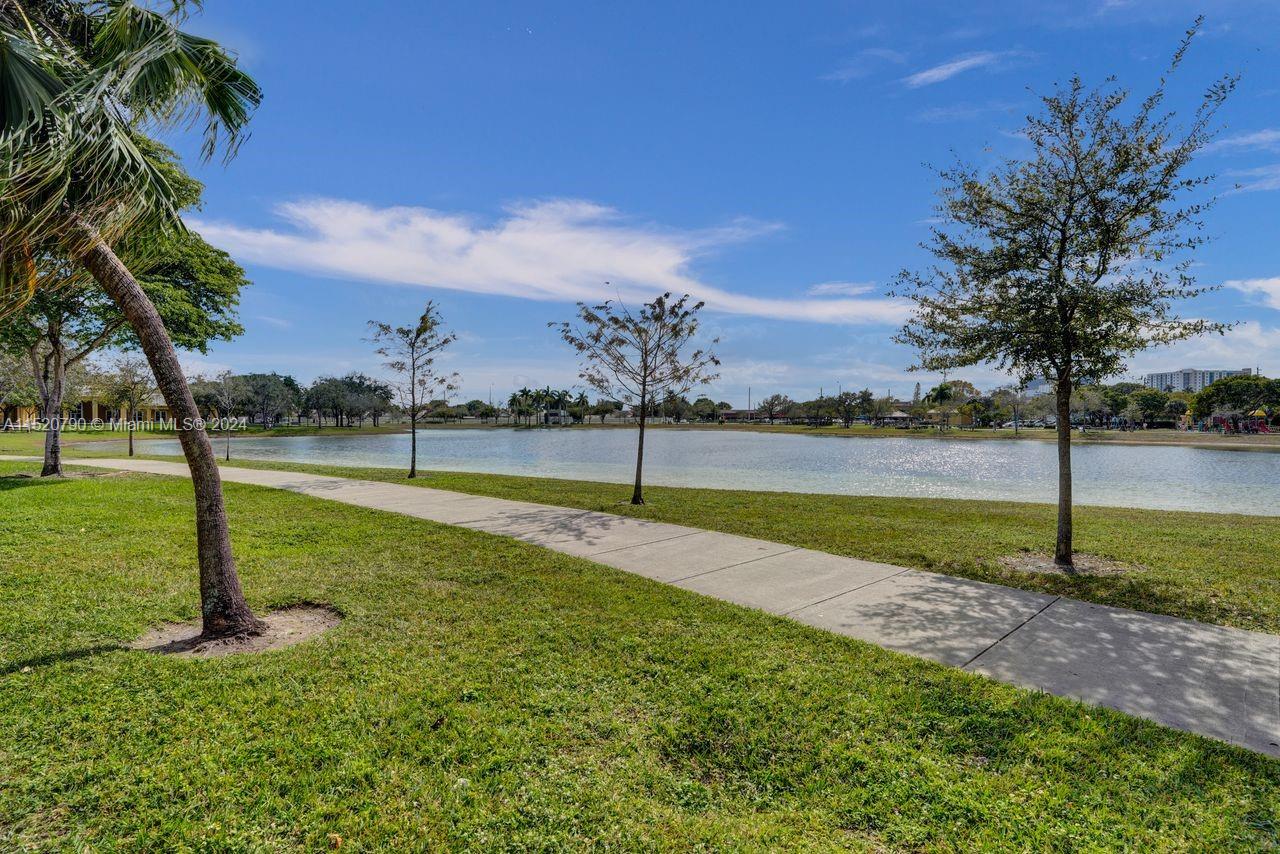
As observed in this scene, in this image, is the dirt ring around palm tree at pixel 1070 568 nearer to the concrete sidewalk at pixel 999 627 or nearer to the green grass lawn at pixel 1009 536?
the green grass lawn at pixel 1009 536

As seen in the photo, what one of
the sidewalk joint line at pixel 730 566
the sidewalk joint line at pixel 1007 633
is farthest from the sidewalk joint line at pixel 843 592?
the sidewalk joint line at pixel 1007 633

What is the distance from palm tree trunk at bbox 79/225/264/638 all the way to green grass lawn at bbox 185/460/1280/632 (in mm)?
6521

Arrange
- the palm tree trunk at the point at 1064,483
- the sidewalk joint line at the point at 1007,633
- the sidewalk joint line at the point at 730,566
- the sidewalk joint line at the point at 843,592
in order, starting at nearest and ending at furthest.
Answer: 1. the sidewalk joint line at the point at 1007,633
2. the sidewalk joint line at the point at 843,592
3. the sidewalk joint line at the point at 730,566
4. the palm tree trunk at the point at 1064,483

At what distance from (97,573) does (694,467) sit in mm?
22348

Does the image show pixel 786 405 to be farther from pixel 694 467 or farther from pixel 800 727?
pixel 800 727

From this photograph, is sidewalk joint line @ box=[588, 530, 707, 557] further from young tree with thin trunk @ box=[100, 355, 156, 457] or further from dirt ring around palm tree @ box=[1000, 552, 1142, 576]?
young tree with thin trunk @ box=[100, 355, 156, 457]

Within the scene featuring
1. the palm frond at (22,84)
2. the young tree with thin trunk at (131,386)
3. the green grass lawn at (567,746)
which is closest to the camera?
the green grass lawn at (567,746)

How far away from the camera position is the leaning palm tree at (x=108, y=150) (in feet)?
12.2

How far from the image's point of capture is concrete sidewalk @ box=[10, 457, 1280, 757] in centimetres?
379

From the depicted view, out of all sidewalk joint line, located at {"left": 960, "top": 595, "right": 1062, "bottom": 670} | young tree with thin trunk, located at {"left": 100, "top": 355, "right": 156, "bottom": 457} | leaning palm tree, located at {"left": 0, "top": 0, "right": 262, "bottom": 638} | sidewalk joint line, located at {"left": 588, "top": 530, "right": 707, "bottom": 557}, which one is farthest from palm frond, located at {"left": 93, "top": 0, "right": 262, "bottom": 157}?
young tree with thin trunk, located at {"left": 100, "top": 355, "right": 156, "bottom": 457}

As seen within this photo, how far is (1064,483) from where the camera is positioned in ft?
24.3

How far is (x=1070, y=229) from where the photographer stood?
290 inches

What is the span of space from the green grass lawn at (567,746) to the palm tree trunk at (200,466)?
1.85ft

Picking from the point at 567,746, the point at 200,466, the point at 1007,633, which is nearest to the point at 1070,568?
the point at 1007,633
